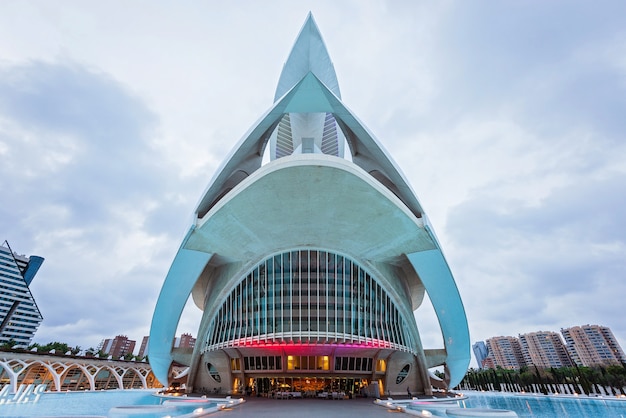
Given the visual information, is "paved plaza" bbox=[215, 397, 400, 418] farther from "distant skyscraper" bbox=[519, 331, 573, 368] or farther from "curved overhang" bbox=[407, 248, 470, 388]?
"distant skyscraper" bbox=[519, 331, 573, 368]

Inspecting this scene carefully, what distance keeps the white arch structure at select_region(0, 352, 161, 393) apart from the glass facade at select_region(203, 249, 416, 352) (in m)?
20.0

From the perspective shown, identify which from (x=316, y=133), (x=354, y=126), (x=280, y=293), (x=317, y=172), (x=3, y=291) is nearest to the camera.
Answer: (x=317, y=172)

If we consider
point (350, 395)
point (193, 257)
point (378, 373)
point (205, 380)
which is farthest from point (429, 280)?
point (205, 380)

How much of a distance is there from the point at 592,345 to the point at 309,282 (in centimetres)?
10524

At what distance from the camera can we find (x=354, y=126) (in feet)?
77.3

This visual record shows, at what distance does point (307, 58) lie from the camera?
32750mm

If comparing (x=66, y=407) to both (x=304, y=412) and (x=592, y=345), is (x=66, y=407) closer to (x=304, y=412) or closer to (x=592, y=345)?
(x=304, y=412)

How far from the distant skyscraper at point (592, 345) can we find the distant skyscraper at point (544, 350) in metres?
2.94

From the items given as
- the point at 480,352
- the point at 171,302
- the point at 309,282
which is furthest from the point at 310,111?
Result: the point at 480,352

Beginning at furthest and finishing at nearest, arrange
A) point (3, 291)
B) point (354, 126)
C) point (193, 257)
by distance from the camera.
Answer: point (3, 291), point (193, 257), point (354, 126)

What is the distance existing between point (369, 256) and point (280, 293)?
334 inches

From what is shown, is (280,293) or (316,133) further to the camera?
(316,133)

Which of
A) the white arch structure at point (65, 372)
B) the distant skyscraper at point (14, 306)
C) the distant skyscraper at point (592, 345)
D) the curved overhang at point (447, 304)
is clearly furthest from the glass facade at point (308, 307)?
the distant skyscraper at point (592, 345)

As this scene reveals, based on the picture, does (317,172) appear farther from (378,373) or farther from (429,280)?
(378,373)
